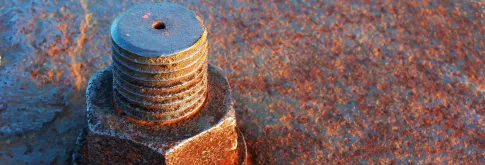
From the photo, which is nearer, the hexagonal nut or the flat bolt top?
the flat bolt top

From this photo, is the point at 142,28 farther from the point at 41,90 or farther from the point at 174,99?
the point at 41,90

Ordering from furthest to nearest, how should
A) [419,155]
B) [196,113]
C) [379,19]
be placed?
1. [379,19]
2. [419,155]
3. [196,113]

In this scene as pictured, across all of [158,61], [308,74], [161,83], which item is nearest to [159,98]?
[161,83]

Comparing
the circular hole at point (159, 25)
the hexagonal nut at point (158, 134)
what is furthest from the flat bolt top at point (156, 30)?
the hexagonal nut at point (158, 134)

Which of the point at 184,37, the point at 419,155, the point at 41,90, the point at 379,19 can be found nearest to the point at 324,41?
the point at 379,19

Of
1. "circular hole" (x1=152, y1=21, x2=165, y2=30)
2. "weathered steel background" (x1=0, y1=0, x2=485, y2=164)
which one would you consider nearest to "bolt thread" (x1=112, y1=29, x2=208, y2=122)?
"circular hole" (x1=152, y1=21, x2=165, y2=30)

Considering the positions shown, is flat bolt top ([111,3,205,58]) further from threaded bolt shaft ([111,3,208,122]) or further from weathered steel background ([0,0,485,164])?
weathered steel background ([0,0,485,164])

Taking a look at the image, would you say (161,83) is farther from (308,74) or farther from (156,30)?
(308,74)

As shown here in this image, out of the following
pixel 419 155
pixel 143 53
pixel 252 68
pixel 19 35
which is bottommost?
pixel 419 155
